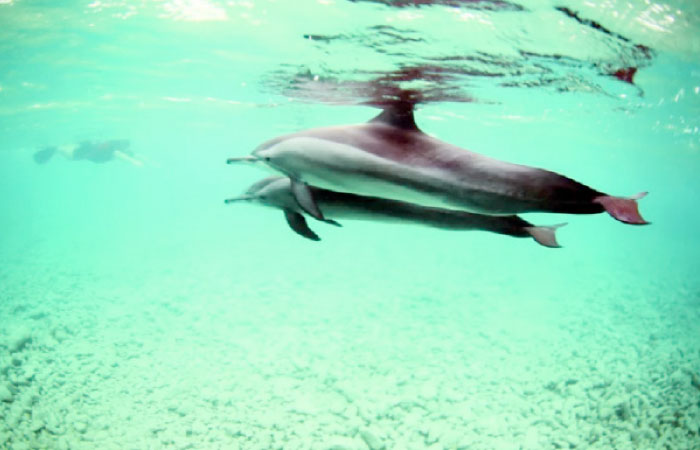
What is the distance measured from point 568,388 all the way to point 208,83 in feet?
53.2

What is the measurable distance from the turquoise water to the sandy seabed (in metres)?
0.05

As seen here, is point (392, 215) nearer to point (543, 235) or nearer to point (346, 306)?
point (543, 235)

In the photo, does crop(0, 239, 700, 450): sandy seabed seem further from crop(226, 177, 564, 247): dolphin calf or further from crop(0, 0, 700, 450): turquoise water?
crop(226, 177, 564, 247): dolphin calf

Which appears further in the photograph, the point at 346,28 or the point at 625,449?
the point at 346,28

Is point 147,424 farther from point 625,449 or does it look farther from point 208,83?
point 208,83

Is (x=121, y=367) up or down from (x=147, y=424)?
down

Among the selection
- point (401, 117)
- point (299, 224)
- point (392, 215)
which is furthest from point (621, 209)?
point (299, 224)

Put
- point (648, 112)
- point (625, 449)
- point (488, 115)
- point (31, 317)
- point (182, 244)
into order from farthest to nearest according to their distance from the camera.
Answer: point (182, 244)
point (488, 115)
point (648, 112)
point (31, 317)
point (625, 449)

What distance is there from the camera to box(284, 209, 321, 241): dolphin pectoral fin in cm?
275

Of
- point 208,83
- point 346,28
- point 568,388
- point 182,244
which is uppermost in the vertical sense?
point 346,28

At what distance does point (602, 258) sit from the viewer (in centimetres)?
2653

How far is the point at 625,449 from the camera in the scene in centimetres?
546

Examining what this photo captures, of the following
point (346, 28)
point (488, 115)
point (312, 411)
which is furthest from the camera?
point (488, 115)

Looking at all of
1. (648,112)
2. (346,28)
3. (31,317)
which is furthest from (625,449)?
(648,112)
